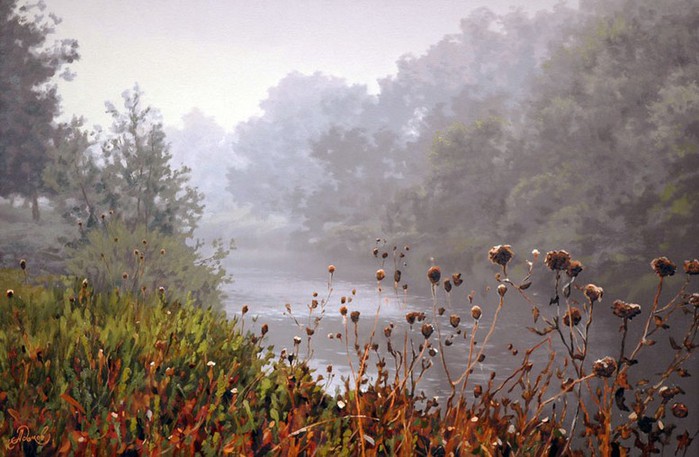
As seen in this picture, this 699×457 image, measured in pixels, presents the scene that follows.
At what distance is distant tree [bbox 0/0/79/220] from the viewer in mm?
13430

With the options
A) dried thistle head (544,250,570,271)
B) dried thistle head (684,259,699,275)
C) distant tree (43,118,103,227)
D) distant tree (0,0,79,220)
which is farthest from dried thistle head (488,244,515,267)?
distant tree (0,0,79,220)

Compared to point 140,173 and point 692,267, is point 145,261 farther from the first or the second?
point 692,267

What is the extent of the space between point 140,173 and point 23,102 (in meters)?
4.41

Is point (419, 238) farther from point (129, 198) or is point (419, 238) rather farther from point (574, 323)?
point (574, 323)

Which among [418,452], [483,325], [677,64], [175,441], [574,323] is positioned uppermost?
[677,64]

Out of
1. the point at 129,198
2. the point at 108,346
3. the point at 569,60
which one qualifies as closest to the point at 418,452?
the point at 108,346

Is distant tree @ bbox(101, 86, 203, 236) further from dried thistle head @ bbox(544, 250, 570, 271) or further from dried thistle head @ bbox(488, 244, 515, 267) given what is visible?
dried thistle head @ bbox(544, 250, 570, 271)

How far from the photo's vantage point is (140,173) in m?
10.7

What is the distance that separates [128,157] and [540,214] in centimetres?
886

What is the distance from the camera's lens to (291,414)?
3.28 meters

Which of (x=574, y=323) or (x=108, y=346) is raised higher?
(x=574, y=323)
